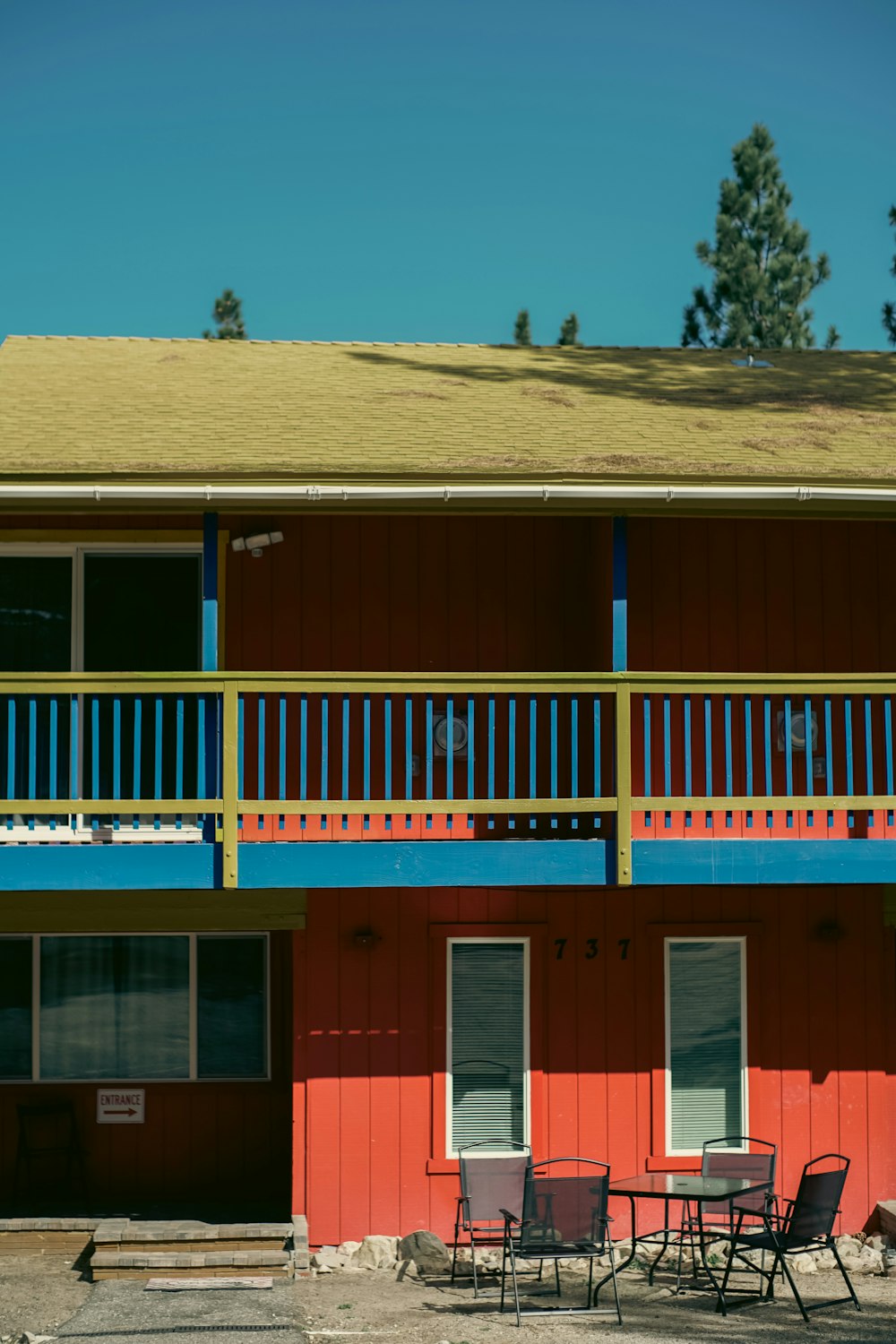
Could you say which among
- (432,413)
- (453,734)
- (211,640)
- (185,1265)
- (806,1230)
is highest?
(432,413)

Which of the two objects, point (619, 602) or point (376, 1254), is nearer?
point (619, 602)

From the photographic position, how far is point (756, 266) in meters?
40.0

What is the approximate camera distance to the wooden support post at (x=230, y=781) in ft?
34.5

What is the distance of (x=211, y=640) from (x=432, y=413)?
3417 mm

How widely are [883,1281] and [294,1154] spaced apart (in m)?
4.20

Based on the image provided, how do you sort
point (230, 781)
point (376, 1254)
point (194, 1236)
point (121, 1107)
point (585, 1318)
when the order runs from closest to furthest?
point (585, 1318), point (230, 781), point (194, 1236), point (376, 1254), point (121, 1107)

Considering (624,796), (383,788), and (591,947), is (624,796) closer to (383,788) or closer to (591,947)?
(591,947)

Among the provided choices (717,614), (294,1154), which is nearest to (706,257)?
(717,614)

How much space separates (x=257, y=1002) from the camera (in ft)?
43.3

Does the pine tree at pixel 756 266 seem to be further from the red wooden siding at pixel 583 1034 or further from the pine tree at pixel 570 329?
the red wooden siding at pixel 583 1034

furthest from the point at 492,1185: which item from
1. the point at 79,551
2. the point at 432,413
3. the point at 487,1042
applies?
the point at 432,413

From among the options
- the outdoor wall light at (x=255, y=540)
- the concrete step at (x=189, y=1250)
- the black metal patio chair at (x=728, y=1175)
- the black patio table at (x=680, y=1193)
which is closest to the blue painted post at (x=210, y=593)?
the outdoor wall light at (x=255, y=540)

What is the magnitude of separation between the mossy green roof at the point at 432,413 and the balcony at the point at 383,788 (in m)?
1.48

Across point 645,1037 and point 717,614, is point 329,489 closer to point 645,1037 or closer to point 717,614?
point 717,614
